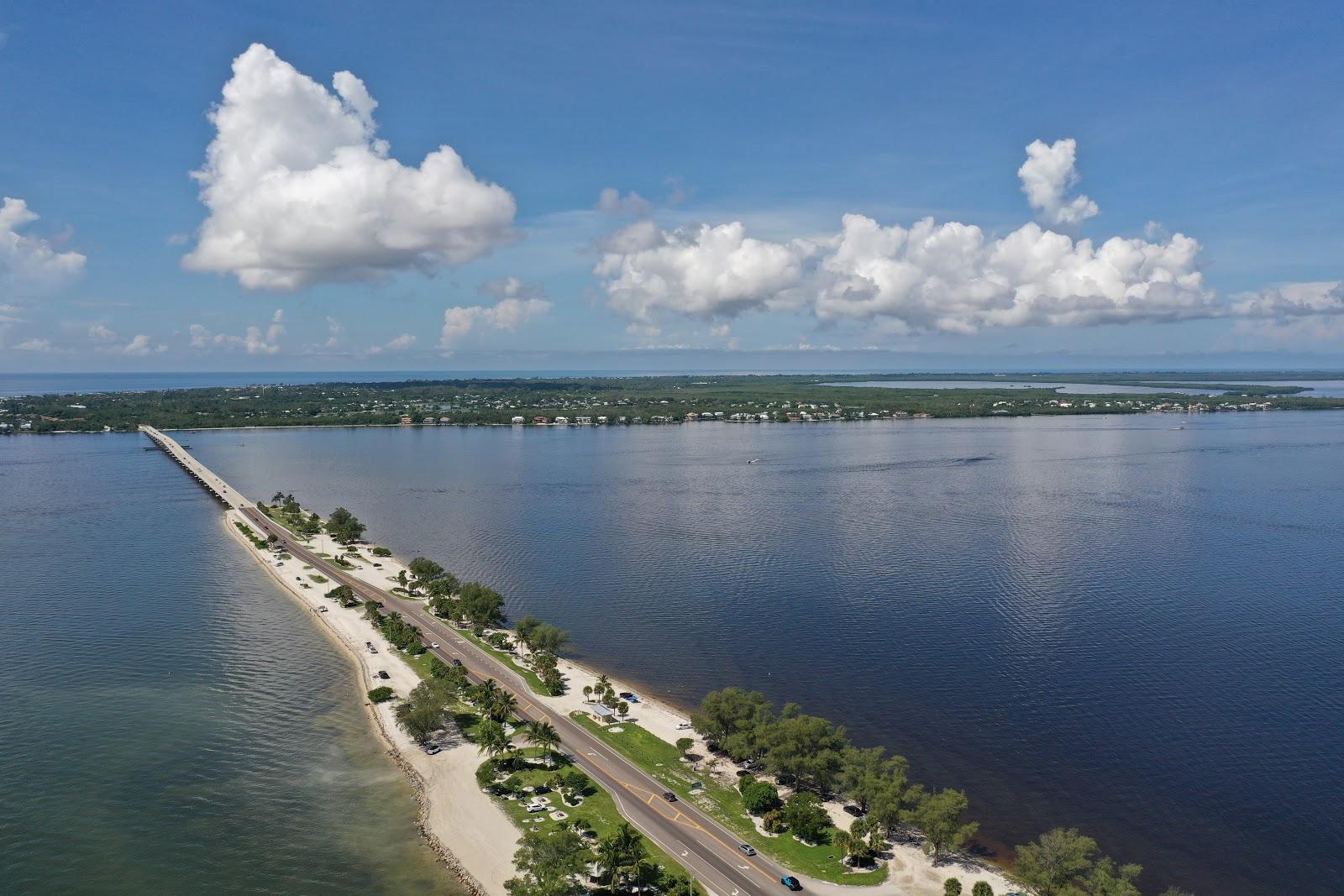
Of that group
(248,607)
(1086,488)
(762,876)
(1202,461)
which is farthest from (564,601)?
(1202,461)

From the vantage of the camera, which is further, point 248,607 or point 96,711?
point 248,607

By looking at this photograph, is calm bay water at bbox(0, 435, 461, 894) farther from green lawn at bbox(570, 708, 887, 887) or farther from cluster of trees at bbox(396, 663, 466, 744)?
green lawn at bbox(570, 708, 887, 887)

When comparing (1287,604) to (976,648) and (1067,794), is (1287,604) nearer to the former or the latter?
(976,648)

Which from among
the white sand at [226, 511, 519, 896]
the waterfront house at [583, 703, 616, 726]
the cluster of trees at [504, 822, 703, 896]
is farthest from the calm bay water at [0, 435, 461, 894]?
the waterfront house at [583, 703, 616, 726]

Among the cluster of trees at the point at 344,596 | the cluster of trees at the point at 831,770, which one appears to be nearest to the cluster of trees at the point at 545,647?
the cluster of trees at the point at 831,770

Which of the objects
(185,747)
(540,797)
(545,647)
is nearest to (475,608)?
(545,647)
